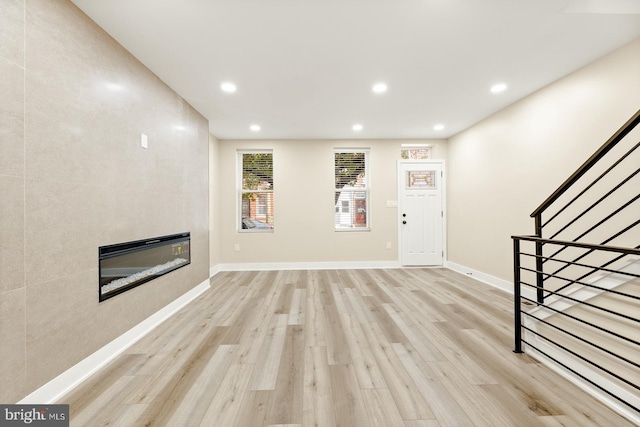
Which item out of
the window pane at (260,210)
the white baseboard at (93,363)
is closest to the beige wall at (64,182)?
the white baseboard at (93,363)

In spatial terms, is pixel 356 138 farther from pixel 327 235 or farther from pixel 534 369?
pixel 534 369

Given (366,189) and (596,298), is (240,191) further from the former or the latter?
(596,298)

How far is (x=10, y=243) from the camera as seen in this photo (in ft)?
4.53

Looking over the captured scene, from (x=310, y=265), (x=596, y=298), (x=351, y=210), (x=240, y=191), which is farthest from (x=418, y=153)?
(x=596, y=298)

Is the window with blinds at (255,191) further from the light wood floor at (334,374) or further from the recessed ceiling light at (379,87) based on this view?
the recessed ceiling light at (379,87)

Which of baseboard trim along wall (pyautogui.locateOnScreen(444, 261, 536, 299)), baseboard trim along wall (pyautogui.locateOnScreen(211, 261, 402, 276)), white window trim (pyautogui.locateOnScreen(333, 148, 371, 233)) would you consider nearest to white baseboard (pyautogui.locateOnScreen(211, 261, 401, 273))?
baseboard trim along wall (pyautogui.locateOnScreen(211, 261, 402, 276))

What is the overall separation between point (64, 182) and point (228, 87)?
1874 millimetres

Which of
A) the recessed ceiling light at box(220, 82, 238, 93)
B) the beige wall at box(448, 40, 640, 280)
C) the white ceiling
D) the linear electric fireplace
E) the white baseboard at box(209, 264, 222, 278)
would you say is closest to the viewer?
the white ceiling

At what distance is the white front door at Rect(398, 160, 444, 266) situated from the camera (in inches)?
207

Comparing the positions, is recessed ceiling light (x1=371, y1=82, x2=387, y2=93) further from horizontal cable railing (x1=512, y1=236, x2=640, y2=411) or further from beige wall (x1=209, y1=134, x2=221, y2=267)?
beige wall (x1=209, y1=134, x2=221, y2=267)

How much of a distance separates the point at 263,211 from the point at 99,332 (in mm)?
3458

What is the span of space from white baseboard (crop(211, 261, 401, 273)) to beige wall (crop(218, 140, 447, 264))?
0.06 m

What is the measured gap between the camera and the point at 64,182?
66.4 inches

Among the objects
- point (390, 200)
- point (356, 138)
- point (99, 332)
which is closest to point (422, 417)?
point (99, 332)
